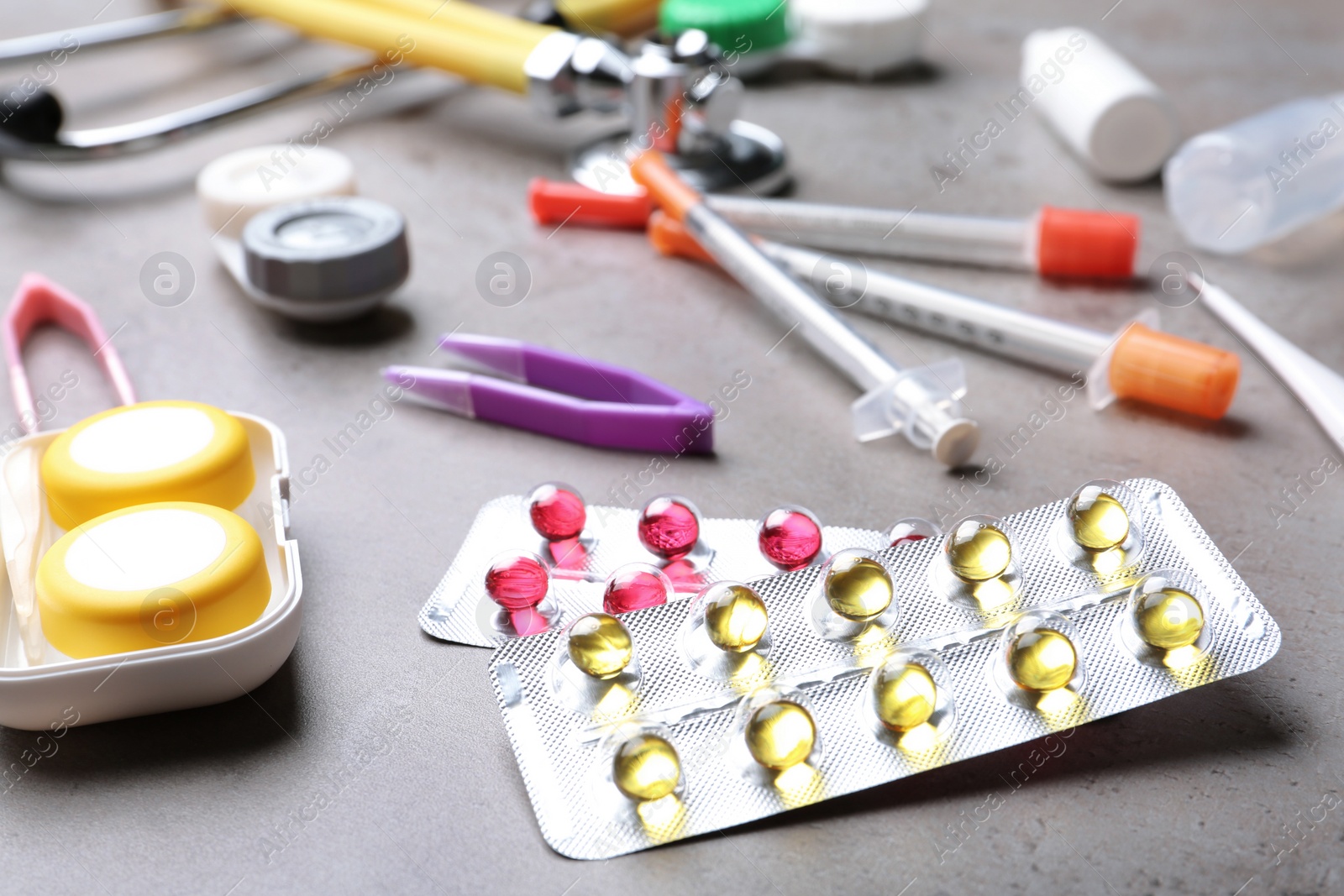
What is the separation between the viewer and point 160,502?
0.57 meters

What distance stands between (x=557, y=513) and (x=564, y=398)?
4.9 inches

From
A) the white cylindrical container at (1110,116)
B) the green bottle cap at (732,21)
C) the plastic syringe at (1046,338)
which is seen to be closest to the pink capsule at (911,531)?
the plastic syringe at (1046,338)

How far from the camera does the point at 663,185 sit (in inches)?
37.3

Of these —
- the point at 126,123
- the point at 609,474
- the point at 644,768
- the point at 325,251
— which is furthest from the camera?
the point at 126,123

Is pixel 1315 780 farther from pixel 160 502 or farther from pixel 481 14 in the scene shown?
pixel 481 14

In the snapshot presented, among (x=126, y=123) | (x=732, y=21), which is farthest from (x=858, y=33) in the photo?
(x=126, y=123)

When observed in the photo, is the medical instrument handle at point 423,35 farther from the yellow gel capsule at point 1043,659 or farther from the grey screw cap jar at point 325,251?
the yellow gel capsule at point 1043,659

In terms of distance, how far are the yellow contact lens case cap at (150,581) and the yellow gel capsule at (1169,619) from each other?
0.40m

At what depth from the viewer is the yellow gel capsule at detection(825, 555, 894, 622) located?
1.75ft

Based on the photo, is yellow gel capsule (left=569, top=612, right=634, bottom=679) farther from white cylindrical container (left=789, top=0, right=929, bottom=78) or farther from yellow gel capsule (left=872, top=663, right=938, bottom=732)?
white cylindrical container (left=789, top=0, right=929, bottom=78)

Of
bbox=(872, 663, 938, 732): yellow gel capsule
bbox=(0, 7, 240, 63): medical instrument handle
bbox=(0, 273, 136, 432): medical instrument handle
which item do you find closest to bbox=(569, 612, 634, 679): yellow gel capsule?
bbox=(872, 663, 938, 732): yellow gel capsule

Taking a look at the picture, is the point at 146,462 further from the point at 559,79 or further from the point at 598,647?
the point at 559,79

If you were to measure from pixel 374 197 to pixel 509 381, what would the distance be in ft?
1.12

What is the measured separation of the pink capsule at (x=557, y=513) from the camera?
2.06 ft
